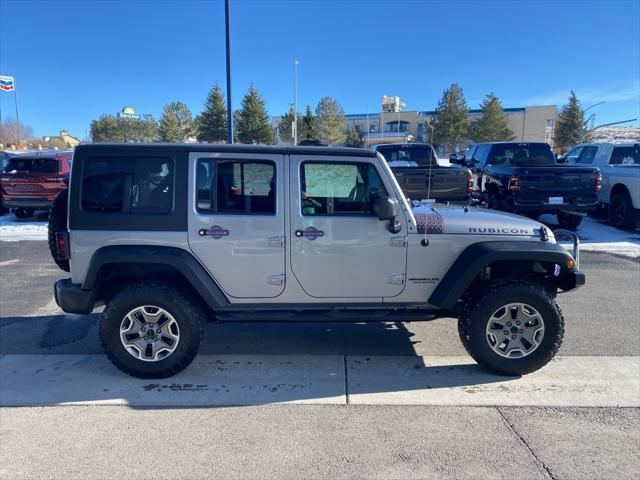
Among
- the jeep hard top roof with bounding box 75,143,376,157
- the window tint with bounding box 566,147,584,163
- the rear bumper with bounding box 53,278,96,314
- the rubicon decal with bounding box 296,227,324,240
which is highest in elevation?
the window tint with bounding box 566,147,584,163

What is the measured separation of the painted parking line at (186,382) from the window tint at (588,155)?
11.4 m

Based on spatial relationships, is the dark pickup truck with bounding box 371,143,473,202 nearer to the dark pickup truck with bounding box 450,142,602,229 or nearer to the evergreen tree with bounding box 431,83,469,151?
the dark pickup truck with bounding box 450,142,602,229

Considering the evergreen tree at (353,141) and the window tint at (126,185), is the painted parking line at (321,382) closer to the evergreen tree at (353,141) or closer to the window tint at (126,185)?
the window tint at (126,185)

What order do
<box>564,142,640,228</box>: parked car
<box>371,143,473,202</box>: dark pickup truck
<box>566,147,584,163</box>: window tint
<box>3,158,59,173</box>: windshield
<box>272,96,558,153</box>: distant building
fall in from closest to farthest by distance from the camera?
<box>371,143,473,202</box>: dark pickup truck < <box>564,142,640,228</box>: parked car < <box>3,158,59,173</box>: windshield < <box>566,147,584,163</box>: window tint < <box>272,96,558,153</box>: distant building

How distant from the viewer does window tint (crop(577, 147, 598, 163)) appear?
13.0m

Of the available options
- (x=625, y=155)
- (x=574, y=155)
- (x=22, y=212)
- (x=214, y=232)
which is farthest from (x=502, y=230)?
(x=22, y=212)

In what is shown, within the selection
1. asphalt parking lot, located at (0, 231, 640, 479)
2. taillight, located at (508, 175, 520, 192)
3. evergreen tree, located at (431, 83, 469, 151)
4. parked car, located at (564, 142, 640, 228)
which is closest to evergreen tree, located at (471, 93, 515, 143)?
evergreen tree, located at (431, 83, 469, 151)

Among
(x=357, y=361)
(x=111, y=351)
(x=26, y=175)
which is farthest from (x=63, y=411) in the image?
(x=26, y=175)

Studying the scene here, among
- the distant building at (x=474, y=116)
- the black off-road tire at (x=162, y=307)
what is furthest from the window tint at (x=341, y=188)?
the distant building at (x=474, y=116)

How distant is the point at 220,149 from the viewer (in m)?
4.07

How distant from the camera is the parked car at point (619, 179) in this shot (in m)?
11.1

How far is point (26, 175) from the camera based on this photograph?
12562mm

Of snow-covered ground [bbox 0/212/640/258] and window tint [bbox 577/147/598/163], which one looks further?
window tint [bbox 577/147/598/163]

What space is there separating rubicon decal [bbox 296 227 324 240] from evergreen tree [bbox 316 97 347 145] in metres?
46.1
